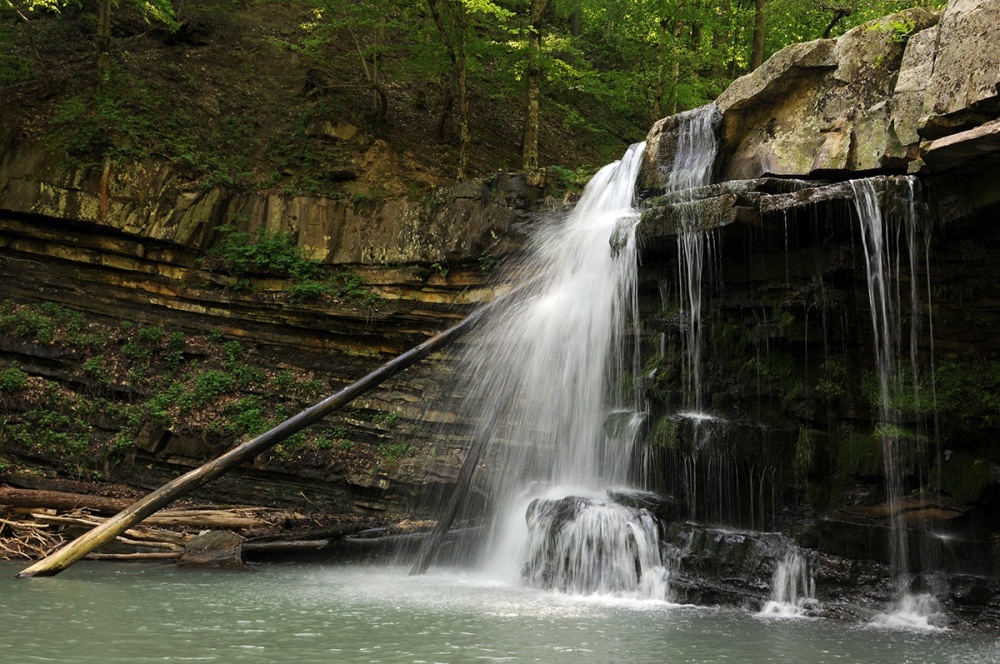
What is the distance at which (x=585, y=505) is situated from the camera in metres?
9.19

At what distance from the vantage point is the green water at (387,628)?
549cm

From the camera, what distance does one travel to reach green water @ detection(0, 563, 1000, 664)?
5492 millimetres

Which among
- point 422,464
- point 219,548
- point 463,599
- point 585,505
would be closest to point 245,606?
point 463,599

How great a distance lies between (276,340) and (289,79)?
8.11 m

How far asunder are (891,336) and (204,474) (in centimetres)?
821

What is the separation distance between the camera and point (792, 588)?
8.28 metres

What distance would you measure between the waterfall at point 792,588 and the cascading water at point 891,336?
878 mm

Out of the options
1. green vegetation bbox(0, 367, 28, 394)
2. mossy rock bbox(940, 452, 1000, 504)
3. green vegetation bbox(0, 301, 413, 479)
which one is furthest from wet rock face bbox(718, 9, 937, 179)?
green vegetation bbox(0, 367, 28, 394)

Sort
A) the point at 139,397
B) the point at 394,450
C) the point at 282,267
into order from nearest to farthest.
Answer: the point at 394,450 < the point at 139,397 < the point at 282,267

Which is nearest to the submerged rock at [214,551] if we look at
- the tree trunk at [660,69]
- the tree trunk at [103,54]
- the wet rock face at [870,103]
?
the wet rock face at [870,103]

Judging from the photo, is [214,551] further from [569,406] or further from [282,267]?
[282,267]

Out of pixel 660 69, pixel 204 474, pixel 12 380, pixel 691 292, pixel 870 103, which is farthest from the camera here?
pixel 660 69

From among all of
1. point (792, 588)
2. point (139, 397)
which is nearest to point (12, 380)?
point (139, 397)

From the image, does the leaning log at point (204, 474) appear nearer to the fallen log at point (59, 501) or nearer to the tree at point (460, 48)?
the fallen log at point (59, 501)
